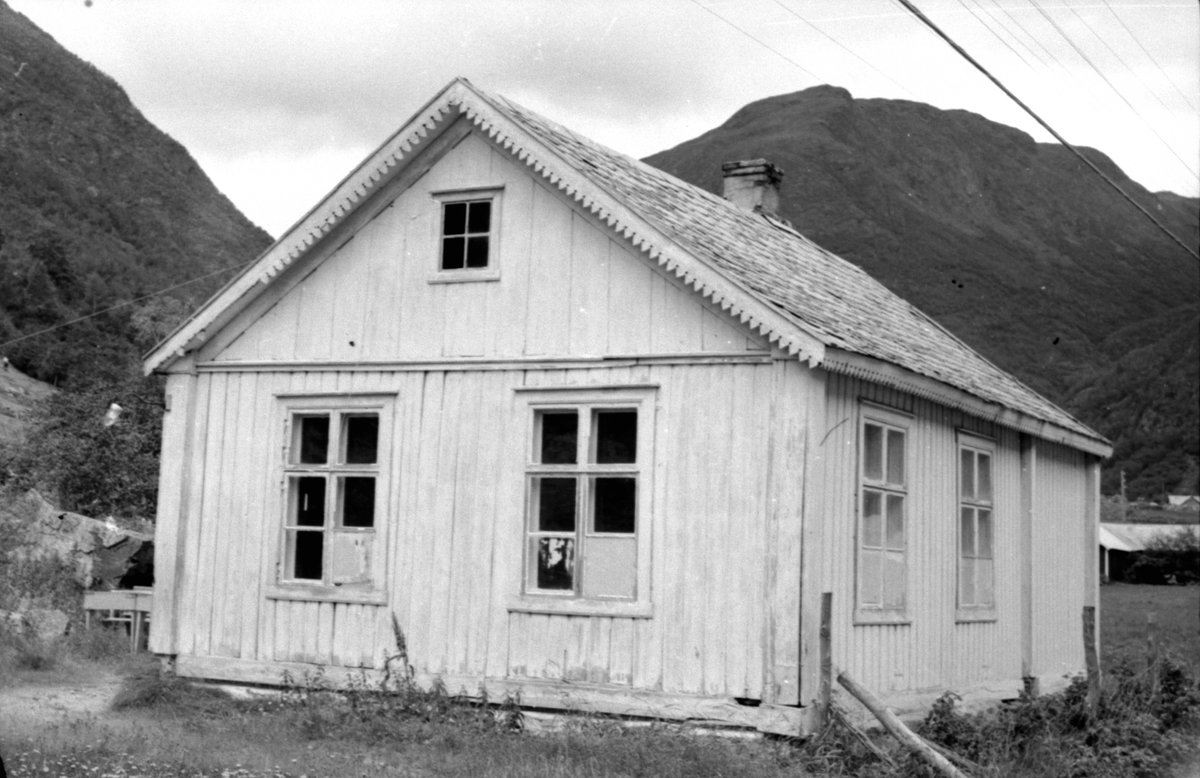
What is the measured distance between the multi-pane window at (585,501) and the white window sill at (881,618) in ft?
6.54

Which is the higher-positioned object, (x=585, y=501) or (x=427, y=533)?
(x=585, y=501)

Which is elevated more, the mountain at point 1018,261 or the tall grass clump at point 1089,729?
the mountain at point 1018,261

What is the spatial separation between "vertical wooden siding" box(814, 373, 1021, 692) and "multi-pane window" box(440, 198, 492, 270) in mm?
3568

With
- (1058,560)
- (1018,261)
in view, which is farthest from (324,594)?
(1018,261)

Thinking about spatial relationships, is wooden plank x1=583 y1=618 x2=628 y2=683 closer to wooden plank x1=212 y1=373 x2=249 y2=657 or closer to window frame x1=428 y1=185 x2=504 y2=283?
window frame x1=428 y1=185 x2=504 y2=283

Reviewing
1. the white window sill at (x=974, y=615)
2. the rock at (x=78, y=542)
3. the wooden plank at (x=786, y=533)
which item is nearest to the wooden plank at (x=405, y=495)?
the wooden plank at (x=786, y=533)

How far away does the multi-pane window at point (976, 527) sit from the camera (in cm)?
1612

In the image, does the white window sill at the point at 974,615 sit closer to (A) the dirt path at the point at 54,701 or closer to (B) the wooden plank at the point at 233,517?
(B) the wooden plank at the point at 233,517

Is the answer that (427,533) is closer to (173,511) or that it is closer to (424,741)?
(424,741)

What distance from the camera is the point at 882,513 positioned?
14070 mm

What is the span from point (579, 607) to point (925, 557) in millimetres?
3723

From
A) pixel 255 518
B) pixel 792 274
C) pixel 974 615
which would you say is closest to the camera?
pixel 255 518

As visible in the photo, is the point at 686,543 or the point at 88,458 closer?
the point at 686,543

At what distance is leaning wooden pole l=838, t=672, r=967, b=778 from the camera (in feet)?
37.3
